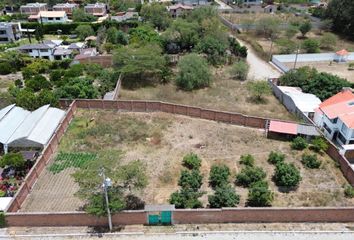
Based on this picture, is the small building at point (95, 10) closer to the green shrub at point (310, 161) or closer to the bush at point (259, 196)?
the green shrub at point (310, 161)

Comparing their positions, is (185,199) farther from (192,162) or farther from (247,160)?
(247,160)

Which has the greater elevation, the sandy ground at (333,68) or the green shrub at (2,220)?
the green shrub at (2,220)

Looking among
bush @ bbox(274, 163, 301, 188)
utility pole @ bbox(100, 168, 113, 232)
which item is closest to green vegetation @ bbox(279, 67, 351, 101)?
bush @ bbox(274, 163, 301, 188)

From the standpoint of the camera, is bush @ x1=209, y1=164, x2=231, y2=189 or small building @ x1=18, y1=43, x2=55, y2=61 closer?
bush @ x1=209, y1=164, x2=231, y2=189

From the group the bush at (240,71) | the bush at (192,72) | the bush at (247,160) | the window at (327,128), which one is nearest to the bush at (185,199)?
the bush at (247,160)

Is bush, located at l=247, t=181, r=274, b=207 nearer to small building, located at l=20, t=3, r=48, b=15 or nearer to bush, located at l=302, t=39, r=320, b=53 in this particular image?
bush, located at l=302, t=39, r=320, b=53

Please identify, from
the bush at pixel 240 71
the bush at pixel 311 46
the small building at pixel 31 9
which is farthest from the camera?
the small building at pixel 31 9

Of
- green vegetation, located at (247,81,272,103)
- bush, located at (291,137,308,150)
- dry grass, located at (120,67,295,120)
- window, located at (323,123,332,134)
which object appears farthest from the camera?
green vegetation, located at (247,81,272,103)
